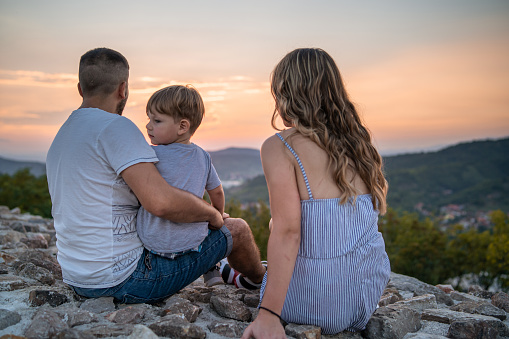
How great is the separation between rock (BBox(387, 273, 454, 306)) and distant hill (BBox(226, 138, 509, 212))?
18083 millimetres

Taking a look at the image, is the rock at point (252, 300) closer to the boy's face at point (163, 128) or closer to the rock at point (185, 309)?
the rock at point (185, 309)

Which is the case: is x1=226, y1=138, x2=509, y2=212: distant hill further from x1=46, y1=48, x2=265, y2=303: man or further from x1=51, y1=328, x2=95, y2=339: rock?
x1=51, y1=328, x2=95, y2=339: rock

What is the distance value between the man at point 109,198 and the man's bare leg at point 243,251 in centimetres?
28

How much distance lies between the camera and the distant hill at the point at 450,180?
24531mm

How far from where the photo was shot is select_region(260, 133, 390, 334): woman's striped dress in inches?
92.1

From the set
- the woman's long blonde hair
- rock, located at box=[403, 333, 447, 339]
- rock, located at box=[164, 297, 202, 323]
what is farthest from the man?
rock, located at box=[403, 333, 447, 339]

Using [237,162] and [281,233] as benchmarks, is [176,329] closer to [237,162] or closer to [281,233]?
[281,233]

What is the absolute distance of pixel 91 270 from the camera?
2.46 meters

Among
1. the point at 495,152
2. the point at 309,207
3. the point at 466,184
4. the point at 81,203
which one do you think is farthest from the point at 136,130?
the point at 495,152

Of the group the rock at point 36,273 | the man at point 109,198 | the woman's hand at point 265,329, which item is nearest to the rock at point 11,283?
the rock at point 36,273

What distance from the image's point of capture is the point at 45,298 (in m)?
2.49

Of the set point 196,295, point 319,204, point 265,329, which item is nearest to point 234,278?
point 196,295

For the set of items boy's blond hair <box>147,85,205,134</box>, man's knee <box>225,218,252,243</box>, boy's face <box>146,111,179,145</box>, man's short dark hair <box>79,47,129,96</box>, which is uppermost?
man's short dark hair <box>79,47,129,96</box>

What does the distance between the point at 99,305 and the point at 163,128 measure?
1.19 metres
